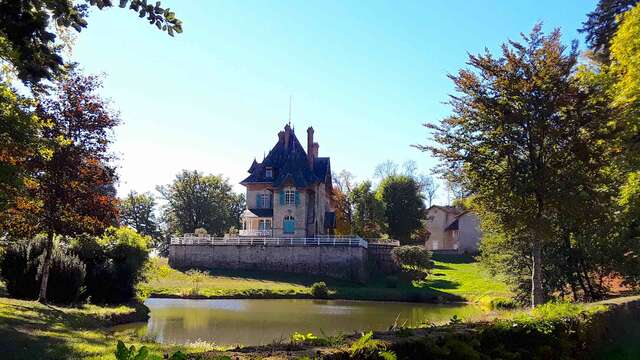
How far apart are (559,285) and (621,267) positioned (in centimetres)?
295

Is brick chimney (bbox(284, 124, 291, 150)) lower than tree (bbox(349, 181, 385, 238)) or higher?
higher

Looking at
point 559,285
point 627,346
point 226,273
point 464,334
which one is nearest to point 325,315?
point 559,285

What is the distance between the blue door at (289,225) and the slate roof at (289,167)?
3.40 metres

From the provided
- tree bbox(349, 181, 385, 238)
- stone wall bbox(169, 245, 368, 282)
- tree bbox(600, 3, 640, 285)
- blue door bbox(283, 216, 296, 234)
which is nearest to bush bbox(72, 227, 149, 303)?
tree bbox(600, 3, 640, 285)

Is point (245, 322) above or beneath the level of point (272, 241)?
beneath

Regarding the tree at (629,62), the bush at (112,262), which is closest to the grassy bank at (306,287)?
the bush at (112,262)

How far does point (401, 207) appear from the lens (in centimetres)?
6031

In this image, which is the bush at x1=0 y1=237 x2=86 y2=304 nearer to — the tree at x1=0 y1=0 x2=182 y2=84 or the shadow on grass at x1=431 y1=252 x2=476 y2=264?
the tree at x1=0 y1=0 x2=182 y2=84

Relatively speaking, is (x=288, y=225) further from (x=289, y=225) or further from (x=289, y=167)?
(x=289, y=167)

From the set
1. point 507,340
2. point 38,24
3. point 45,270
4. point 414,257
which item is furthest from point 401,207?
point 38,24

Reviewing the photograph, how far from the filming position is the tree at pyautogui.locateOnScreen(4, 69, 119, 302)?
1661 cm

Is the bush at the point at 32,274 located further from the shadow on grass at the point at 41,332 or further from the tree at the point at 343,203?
the tree at the point at 343,203

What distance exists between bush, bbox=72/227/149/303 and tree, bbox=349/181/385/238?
121ft

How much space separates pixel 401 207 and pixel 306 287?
2388 centimetres
